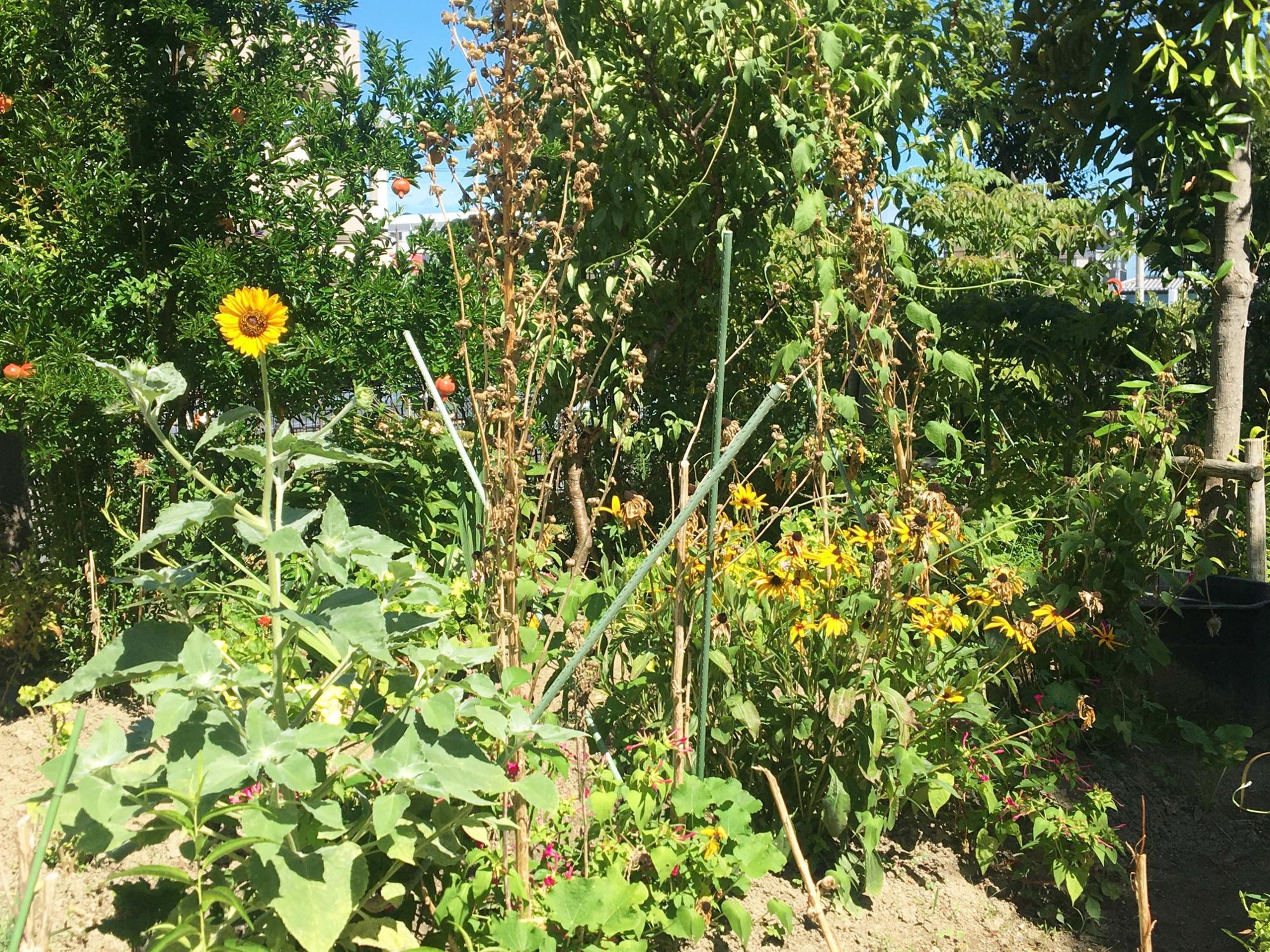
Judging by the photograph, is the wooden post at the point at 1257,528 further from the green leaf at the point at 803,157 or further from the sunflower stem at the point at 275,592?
the sunflower stem at the point at 275,592

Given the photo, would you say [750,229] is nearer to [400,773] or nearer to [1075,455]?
[1075,455]

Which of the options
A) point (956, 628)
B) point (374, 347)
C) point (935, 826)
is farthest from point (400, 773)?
point (374, 347)

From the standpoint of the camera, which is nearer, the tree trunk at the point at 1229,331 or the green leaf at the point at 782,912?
the green leaf at the point at 782,912

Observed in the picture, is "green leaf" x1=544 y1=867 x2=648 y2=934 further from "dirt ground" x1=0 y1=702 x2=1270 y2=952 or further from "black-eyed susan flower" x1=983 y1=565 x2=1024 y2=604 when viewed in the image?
"black-eyed susan flower" x1=983 y1=565 x2=1024 y2=604

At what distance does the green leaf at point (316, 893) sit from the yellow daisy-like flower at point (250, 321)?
2.31 feet

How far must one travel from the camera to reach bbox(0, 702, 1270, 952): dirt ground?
7.24 ft

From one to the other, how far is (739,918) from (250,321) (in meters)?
1.32

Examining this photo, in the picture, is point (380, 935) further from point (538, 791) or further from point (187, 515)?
point (187, 515)

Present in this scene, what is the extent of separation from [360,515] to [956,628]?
219cm

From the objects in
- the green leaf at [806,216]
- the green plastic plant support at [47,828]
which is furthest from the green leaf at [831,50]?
the green plastic plant support at [47,828]

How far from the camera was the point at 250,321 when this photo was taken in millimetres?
1497

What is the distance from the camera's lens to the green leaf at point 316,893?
131 cm

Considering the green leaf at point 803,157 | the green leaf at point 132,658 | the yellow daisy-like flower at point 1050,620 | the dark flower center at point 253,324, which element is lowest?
the green leaf at point 132,658

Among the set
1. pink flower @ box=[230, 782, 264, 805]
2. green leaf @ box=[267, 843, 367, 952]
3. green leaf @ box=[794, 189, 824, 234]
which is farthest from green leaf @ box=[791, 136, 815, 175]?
green leaf @ box=[267, 843, 367, 952]
